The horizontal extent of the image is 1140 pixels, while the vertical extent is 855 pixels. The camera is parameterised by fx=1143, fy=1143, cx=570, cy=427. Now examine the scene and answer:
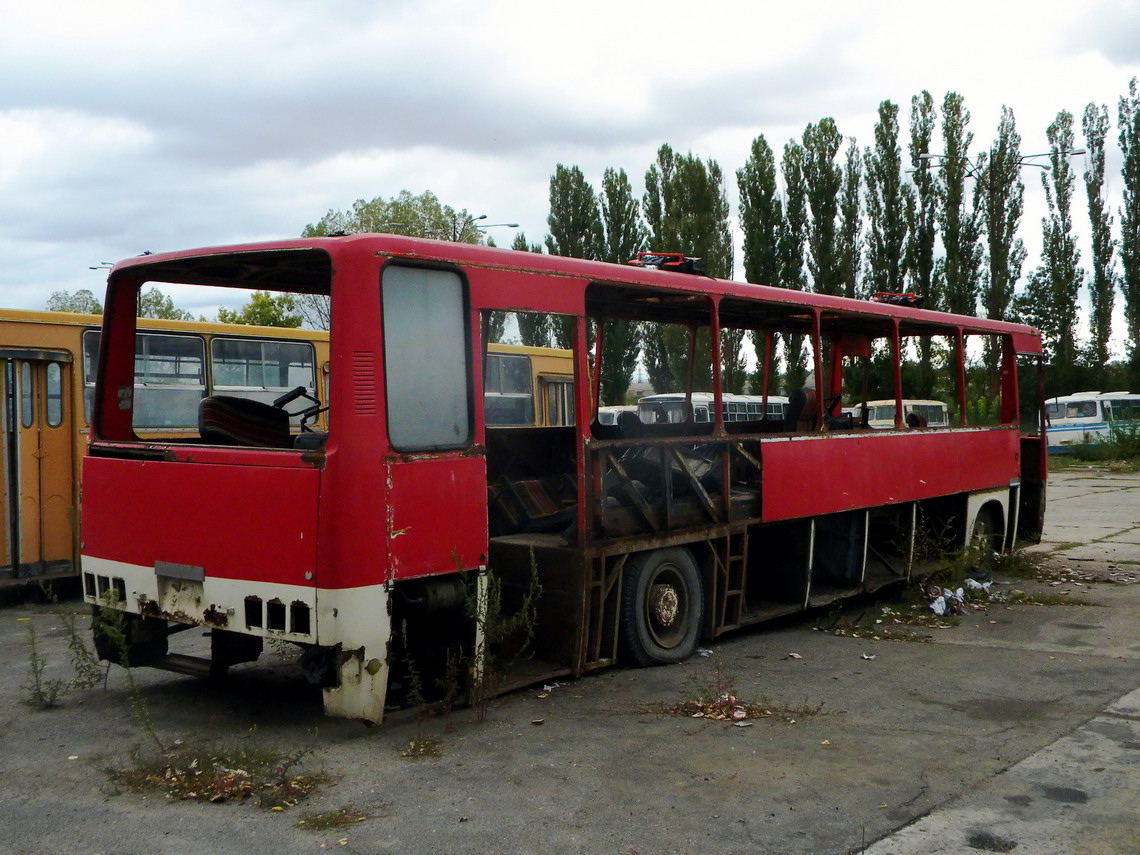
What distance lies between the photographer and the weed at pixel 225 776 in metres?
5.00

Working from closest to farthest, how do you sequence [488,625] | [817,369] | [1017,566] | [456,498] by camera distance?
[456,498] → [488,625] → [817,369] → [1017,566]

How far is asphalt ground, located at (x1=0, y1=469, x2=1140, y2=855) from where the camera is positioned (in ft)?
15.0

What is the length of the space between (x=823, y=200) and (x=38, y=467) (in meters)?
30.8

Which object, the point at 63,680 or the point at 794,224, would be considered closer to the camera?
the point at 63,680

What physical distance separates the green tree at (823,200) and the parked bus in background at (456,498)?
91.6 feet

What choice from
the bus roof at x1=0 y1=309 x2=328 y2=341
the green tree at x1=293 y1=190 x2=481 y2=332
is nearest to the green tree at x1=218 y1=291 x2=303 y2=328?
the green tree at x1=293 y1=190 x2=481 y2=332

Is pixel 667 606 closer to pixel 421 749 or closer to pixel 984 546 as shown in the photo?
pixel 421 749

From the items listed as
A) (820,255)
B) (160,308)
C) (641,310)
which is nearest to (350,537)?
(641,310)

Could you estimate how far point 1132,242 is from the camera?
43531 mm

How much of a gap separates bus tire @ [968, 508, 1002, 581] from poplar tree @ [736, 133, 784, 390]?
25410 millimetres

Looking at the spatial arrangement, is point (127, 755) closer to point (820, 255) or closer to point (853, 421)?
point (853, 421)

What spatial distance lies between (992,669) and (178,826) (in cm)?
540

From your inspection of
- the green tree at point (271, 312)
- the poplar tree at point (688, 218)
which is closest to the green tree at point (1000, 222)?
the poplar tree at point (688, 218)

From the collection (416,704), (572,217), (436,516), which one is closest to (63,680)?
(416,704)
